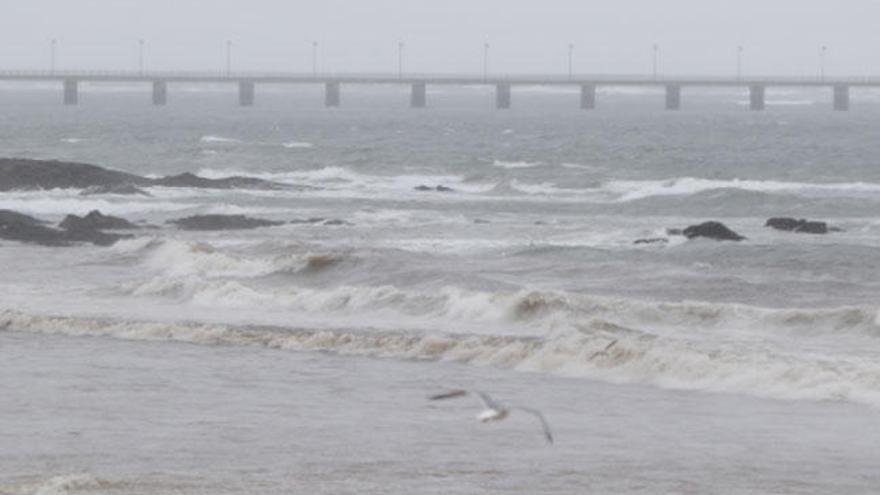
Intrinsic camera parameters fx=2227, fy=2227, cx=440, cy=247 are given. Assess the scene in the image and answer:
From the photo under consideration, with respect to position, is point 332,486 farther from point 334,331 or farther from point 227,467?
point 334,331

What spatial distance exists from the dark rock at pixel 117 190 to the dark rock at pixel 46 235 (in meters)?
13.9

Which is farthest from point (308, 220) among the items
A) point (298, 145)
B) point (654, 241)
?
point (298, 145)

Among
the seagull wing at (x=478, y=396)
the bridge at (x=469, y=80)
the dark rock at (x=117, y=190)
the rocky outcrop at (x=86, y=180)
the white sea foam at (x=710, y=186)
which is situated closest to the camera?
the seagull wing at (x=478, y=396)

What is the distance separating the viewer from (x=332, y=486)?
45.5ft

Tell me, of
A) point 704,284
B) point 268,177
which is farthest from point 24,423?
point 268,177

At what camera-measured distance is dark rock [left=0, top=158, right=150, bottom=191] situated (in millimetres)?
53531

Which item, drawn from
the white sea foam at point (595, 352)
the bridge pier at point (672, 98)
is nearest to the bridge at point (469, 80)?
the bridge pier at point (672, 98)

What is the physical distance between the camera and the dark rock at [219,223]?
41312 mm

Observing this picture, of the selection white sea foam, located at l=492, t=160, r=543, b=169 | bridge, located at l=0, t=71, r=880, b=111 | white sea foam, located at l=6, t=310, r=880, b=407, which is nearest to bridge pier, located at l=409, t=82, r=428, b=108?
bridge, located at l=0, t=71, r=880, b=111

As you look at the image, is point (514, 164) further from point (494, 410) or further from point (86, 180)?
point (494, 410)

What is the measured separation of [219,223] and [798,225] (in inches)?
420

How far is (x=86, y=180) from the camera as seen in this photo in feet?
180

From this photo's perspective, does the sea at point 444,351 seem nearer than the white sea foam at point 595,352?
Yes

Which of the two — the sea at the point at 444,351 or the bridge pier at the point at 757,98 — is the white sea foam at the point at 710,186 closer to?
the sea at the point at 444,351
